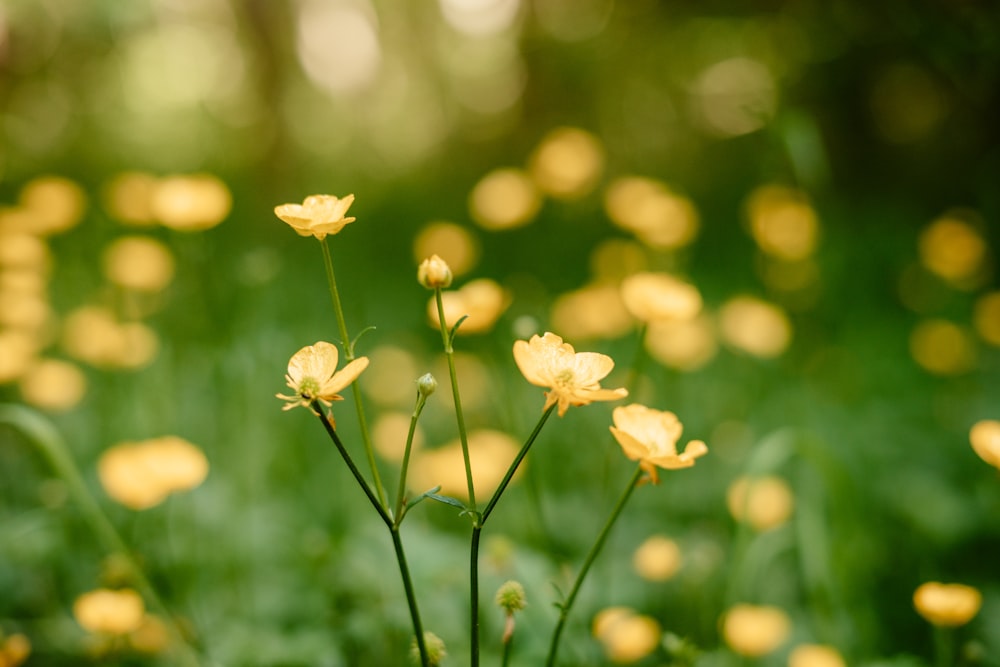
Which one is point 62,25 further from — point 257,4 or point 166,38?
point 166,38

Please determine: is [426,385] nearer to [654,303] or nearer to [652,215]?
[654,303]

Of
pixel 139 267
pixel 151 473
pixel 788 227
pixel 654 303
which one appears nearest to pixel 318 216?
pixel 654 303

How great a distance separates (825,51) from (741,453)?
380 centimetres

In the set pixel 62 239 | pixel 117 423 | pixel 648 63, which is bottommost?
pixel 117 423

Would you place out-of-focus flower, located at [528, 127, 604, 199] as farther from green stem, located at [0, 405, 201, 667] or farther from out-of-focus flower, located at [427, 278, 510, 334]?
green stem, located at [0, 405, 201, 667]

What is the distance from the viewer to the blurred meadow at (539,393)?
4.95ft

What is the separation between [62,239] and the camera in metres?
4.29

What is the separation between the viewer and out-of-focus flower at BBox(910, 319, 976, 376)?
304 centimetres

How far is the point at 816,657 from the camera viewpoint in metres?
1.43

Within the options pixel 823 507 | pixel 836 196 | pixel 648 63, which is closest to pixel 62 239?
pixel 823 507

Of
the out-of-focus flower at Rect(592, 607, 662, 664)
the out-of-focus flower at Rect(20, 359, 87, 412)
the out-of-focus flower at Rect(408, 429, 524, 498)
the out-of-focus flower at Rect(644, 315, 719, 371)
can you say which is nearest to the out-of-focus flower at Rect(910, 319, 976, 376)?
the out-of-focus flower at Rect(644, 315, 719, 371)

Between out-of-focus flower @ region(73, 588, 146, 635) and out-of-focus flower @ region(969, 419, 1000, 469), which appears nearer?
out-of-focus flower @ region(969, 419, 1000, 469)

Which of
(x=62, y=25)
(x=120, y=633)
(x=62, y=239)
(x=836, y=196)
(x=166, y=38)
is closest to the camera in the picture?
(x=120, y=633)

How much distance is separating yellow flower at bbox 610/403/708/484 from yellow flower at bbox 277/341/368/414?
329 millimetres
